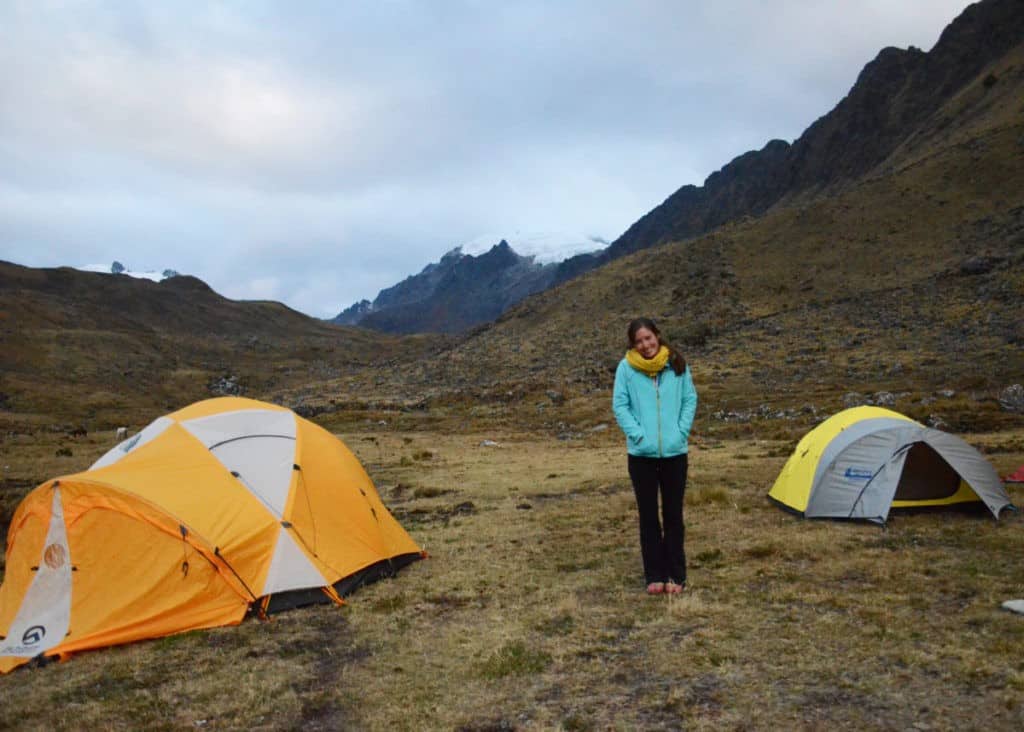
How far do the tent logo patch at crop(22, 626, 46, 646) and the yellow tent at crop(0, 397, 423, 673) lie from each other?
0.01m

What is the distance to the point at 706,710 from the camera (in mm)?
5359

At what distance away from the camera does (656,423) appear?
8281mm

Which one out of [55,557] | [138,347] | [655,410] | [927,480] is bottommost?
[927,480]

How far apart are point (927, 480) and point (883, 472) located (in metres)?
1.31

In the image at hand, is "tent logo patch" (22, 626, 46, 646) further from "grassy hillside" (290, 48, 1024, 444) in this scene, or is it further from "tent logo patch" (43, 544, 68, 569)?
"grassy hillside" (290, 48, 1024, 444)

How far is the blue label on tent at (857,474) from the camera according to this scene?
11890 millimetres

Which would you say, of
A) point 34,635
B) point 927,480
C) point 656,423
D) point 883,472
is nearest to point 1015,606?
point 656,423

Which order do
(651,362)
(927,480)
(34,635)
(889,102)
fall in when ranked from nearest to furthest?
(34,635), (651,362), (927,480), (889,102)

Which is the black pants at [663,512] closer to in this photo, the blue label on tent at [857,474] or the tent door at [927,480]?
the blue label on tent at [857,474]

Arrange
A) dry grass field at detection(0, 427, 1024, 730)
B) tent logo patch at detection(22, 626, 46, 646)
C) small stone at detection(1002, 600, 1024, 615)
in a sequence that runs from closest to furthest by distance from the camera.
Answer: dry grass field at detection(0, 427, 1024, 730)
small stone at detection(1002, 600, 1024, 615)
tent logo patch at detection(22, 626, 46, 646)

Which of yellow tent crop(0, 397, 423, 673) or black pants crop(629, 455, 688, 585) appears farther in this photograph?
black pants crop(629, 455, 688, 585)

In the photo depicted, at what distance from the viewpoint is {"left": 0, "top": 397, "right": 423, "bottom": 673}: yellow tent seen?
797 centimetres

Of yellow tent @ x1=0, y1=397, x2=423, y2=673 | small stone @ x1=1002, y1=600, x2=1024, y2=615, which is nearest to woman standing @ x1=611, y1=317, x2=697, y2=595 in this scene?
small stone @ x1=1002, y1=600, x2=1024, y2=615

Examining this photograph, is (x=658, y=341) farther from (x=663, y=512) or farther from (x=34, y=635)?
(x=34, y=635)
